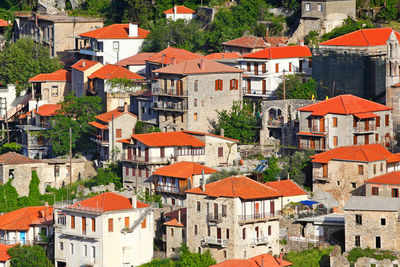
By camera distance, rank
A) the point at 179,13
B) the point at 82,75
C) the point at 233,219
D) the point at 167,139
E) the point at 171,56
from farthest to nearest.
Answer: the point at 179,13, the point at 82,75, the point at 171,56, the point at 167,139, the point at 233,219

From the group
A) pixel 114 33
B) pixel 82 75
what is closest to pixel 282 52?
pixel 82 75

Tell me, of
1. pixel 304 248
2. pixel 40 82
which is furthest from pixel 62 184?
pixel 304 248

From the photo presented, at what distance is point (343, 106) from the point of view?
96.7m

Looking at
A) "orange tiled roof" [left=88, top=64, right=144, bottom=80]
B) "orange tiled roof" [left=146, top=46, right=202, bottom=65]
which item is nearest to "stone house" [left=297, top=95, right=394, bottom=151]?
"orange tiled roof" [left=146, top=46, right=202, bottom=65]

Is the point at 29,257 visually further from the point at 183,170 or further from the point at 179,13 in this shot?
the point at 179,13

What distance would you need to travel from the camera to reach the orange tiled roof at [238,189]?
85375 mm

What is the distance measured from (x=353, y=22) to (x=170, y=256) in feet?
115

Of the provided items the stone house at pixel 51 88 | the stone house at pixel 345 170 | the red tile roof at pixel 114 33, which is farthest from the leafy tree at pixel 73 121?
the stone house at pixel 345 170

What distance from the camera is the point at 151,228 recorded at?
292ft

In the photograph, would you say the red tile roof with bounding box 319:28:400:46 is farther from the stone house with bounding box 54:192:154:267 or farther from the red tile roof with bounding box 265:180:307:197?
the stone house with bounding box 54:192:154:267

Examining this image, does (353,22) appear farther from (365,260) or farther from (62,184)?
(365,260)

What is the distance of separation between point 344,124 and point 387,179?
9.04 meters

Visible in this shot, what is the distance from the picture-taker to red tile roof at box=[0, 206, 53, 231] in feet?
307

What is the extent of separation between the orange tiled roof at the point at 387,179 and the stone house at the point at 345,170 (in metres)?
1.79
